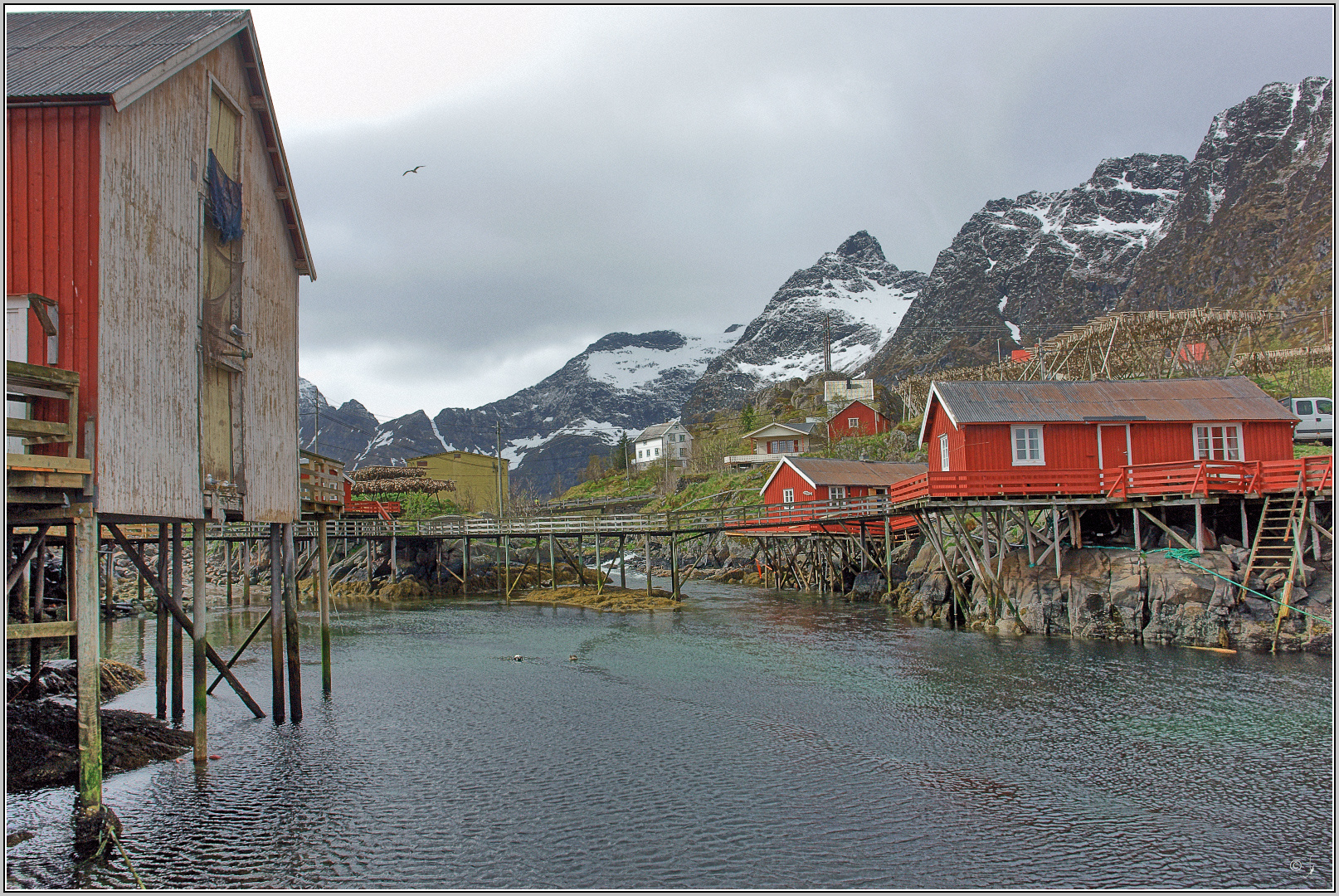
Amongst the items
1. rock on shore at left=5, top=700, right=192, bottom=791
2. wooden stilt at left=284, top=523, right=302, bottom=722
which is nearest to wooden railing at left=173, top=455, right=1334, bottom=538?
wooden stilt at left=284, top=523, right=302, bottom=722

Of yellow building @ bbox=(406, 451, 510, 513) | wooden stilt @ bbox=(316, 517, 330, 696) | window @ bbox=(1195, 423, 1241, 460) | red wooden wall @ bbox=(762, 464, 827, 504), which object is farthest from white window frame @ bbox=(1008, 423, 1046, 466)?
yellow building @ bbox=(406, 451, 510, 513)

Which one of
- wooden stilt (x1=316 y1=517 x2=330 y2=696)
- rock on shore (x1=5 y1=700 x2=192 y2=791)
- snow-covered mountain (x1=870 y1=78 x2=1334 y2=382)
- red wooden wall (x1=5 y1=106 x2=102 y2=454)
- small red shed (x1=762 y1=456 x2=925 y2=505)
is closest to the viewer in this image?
red wooden wall (x1=5 y1=106 x2=102 y2=454)

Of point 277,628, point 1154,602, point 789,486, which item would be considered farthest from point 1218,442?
point 277,628

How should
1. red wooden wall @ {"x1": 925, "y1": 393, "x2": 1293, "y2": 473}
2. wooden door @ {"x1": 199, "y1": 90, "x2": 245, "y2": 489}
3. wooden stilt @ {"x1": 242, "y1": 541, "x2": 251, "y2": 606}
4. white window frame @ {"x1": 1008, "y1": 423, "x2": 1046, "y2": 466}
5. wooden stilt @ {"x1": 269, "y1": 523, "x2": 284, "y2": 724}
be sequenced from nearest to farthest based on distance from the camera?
wooden door @ {"x1": 199, "y1": 90, "x2": 245, "y2": 489}, wooden stilt @ {"x1": 269, "y1": 523, "x2": 284, "y2": 724}, red wooden wall @ {"x1": 925, "y1": 393, "x2": 1293, "y2": 473}, white window frame @ {"x1": 1008, "y1": 423, "x2": 1046, "y2": 466}, wooden stilt @ {"x1": 242, "y1": 541, "x2": 251, "y2": 606}

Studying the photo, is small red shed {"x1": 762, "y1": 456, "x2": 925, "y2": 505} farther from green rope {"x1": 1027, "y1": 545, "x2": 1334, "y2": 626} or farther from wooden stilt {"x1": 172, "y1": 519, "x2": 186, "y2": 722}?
wooden stilt {"x1": 172, "y1": 519, "x2": 186, "y2": 722}

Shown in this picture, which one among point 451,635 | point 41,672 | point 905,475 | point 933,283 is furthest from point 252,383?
point 933,283

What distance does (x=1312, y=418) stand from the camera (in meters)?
37.8

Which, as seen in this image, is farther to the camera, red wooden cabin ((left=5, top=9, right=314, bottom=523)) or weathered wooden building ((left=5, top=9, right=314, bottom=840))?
red wooden cabin ((left=5, top=9, right=314, bottom=523))

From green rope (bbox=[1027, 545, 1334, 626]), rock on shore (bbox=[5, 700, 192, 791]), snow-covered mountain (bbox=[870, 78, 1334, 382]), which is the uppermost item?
snow-covered mountain (bbox=[870, 78, 1334, 382])

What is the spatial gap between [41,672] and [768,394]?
334 feet

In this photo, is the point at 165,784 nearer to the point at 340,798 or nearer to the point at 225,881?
the point at 340,798

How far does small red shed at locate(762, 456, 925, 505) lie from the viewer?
47688 mm

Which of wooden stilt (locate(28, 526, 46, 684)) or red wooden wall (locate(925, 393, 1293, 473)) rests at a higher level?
red wooden wall (locate(925, 393, 1293, 473))

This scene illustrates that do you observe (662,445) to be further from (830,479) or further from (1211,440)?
(1211,440)
